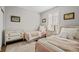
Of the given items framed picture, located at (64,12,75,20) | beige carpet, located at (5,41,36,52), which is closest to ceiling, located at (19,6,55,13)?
framed picture, located at (64,12,75,20)

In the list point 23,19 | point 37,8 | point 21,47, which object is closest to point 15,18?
point 23,19

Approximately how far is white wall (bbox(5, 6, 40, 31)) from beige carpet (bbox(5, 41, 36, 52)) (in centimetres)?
30

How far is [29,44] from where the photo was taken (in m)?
1.61

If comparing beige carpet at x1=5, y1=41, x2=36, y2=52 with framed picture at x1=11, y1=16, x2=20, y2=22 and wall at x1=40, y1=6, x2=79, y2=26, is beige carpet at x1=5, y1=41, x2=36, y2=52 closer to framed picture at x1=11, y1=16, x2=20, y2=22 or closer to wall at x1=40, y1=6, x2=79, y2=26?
framed picture at x1=11, y1=16, x2=20, y2=22

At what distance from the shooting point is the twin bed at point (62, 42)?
1.40 metres

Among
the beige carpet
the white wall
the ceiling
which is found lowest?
the beige carpet

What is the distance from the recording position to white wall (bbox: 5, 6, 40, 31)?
147 centimetres

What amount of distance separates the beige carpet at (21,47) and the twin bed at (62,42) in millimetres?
108

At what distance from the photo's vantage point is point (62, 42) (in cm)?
149

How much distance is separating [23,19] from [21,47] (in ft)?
1.82

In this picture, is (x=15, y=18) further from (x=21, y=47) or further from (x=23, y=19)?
(x=21, y=47)

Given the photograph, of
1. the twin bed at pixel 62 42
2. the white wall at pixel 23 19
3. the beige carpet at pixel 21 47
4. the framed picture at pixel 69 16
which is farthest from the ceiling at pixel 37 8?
the beige carpet at pixel 21 47
